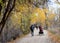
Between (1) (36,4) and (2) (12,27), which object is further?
(2) (12,27)

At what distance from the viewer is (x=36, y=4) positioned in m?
17.3

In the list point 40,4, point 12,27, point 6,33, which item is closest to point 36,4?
point 40,4

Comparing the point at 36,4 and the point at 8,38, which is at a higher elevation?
the point at 36,4

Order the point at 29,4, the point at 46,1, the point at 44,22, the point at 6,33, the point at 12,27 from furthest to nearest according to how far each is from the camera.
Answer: the point at 44,22
the point at 12,27
the point at 6,33
the point at 29,4
the point at 46,1

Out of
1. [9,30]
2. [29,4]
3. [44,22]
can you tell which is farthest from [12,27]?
[44,22]

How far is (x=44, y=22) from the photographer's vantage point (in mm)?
93000

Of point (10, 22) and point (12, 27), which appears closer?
point (10, 22)

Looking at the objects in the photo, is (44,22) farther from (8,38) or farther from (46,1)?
(46,1)

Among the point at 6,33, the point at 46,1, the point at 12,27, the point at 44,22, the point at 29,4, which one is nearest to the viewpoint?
the point at 46,1

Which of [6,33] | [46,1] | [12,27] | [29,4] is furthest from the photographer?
[12,27]

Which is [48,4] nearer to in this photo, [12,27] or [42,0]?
[42,0]

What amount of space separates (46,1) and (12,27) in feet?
35.6

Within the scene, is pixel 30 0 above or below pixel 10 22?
above

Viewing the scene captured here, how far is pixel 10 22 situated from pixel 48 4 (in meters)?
8.79
